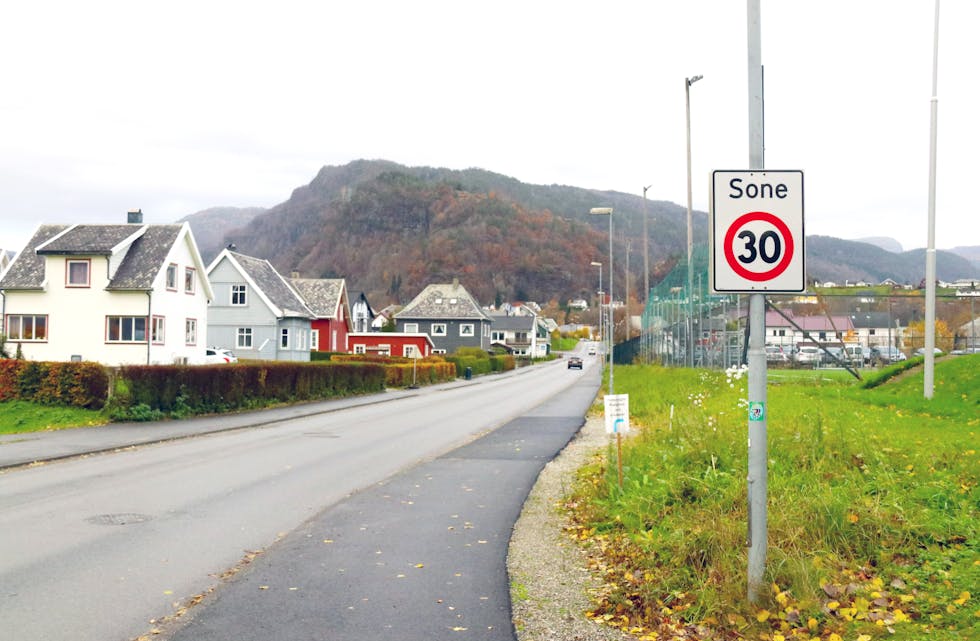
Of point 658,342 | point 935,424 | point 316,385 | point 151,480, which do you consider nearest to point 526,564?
point 151,480

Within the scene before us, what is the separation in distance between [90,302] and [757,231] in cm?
4146

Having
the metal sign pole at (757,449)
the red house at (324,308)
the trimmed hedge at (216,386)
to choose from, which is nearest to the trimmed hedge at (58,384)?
the trimmed hedge at (216,386)

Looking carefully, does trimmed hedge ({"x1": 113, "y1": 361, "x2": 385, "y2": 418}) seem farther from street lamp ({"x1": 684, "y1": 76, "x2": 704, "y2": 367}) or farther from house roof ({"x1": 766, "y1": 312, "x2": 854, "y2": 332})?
house roof ({"x1": 766, "y1": 312, "x2": 854, "y2": 332})

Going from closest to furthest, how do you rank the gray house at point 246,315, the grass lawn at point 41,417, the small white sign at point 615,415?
the small white sign at point 615,415 → the grass lawn at point 41,417 → the gray house at point 246,315

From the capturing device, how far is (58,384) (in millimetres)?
25062

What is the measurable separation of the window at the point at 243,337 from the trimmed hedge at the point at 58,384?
109 feet

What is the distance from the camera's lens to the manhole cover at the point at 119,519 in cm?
1005

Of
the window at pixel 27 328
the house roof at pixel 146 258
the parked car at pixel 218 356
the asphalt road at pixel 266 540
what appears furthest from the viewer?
the parked car at pixel 218 356

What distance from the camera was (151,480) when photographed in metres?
13.6

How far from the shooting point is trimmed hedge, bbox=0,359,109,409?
24891 millimetres

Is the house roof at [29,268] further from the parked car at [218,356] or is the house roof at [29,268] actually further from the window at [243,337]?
the window at [243,337]

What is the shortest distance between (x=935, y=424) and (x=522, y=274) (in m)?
149

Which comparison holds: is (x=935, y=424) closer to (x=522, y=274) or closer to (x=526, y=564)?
(x=526, y=564)

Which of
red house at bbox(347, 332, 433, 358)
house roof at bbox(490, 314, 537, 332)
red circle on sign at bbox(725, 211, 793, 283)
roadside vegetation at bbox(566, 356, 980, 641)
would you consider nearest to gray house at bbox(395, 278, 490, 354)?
red house at bbox(347, 332, 433, 358)
